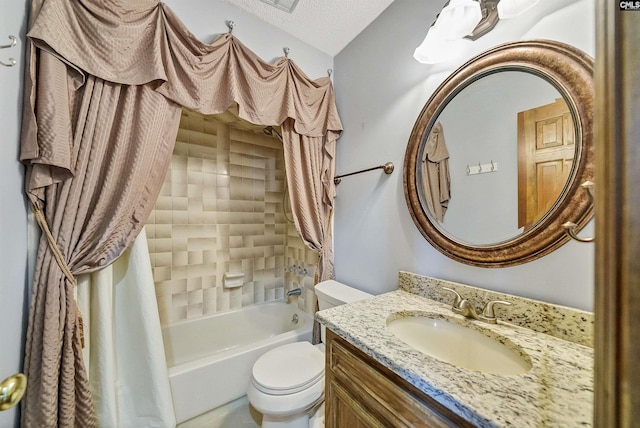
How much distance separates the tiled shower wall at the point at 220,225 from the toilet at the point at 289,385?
778mm

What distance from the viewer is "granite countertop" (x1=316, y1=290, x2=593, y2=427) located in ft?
1.55

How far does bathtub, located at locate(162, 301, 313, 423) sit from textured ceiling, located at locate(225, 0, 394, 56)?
2190mm

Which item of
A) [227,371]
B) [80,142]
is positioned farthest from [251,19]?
[227,371]

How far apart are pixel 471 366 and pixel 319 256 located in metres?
1.11

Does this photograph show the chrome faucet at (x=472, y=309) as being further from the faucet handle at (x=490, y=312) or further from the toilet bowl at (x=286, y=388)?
the toilet bowl at (x=286, y=388)

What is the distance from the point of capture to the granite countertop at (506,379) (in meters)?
0.47

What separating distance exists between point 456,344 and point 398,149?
1016 mm

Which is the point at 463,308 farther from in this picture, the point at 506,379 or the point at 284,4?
the point at 284,4

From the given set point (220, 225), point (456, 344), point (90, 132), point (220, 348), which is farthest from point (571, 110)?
point (220, 348)

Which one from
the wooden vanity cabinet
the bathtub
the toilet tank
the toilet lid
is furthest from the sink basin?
the bathtub

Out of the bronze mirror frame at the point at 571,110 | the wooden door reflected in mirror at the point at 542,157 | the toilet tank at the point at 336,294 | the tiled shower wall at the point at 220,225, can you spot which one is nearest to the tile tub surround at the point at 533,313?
the bronze mirror frame at the point at 571,110

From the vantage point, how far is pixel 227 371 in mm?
1422

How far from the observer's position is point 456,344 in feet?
2.95

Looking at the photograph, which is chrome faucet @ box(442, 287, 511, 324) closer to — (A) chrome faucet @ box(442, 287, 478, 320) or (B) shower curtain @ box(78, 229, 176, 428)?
(A) chrome faucet @ box(442, 287, 478, 320)
